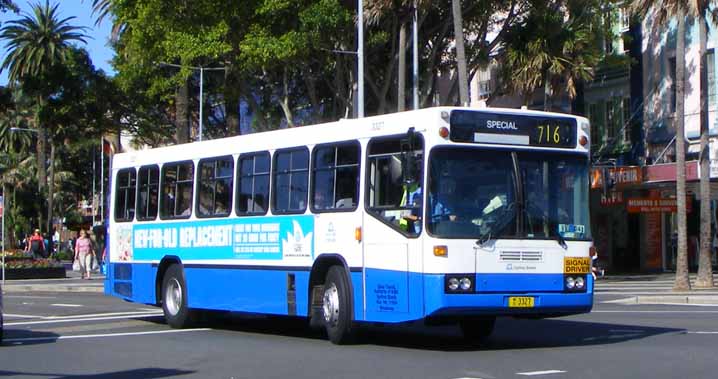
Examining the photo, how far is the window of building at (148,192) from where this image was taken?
823 inches

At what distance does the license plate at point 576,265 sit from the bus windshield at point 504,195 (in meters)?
0.26

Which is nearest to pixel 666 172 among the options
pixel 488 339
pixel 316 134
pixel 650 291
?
pixel 650 291

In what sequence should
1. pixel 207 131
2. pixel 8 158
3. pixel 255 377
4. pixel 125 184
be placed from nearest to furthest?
pixel 255 377, pixel 125 184, pixel 207 131, pixel 8 158

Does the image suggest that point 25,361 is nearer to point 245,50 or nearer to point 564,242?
point 564,242

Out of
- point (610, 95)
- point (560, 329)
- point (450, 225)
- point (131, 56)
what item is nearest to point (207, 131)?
point (131, 56)

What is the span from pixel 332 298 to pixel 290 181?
6.78 ft

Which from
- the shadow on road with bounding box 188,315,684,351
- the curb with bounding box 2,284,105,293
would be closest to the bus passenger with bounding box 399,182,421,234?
the shadow on road with bounding box 188,315,684,351

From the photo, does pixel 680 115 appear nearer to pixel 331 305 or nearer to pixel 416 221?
pixel 331 305

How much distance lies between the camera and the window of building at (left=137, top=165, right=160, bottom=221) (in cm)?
2091

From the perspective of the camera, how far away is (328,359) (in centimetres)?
1434

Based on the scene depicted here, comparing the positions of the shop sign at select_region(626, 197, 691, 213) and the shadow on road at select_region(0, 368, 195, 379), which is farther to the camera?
the shop sign at select_region(626, 197, 691, 213)

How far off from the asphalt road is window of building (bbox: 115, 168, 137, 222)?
1889 millimetres

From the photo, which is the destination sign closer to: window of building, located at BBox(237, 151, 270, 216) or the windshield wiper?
the windshield wiper

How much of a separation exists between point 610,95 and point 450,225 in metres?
32.1
